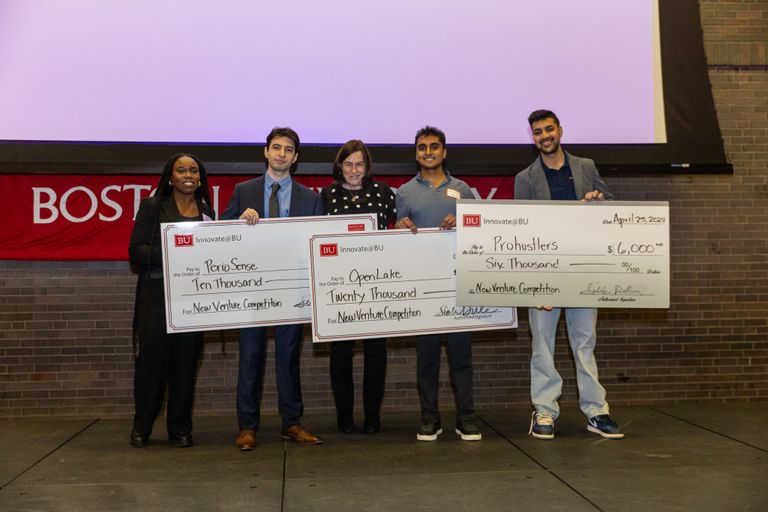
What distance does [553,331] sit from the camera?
483 cm

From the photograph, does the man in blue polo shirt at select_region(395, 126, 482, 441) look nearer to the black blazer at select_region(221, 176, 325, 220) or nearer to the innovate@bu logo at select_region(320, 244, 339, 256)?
the innovate@bu logo at select_region(320, 244, 339, 256)

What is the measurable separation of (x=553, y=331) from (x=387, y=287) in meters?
1.03

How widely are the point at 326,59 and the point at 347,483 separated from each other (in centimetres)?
319

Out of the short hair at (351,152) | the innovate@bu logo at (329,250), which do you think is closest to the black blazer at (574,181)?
the short hair at (351,152)

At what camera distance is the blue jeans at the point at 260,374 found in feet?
15.1

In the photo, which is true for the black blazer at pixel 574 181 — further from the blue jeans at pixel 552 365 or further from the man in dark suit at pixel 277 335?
the man in dark suit at pixel 277 335

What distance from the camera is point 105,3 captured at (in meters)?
5.65

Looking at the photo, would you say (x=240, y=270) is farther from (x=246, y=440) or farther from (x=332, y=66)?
(x=332, y=66)

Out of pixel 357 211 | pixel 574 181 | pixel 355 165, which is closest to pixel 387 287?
pixel 357 211

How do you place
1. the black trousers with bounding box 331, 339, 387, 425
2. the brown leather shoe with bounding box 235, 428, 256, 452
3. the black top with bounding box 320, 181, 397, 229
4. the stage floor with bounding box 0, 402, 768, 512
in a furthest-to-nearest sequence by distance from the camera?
the black trousers with bounding box 331, 339, 387, 425 → the black top with bounding box 320, 181, 397, 229 → the brown leather shoe with bounding box 235, 428, 256, 452 → the stage floor with bounding box 0, 402, 768, 512

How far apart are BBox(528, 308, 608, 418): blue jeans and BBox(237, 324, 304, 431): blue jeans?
4.59ft

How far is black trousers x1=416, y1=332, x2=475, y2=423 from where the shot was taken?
4746mm

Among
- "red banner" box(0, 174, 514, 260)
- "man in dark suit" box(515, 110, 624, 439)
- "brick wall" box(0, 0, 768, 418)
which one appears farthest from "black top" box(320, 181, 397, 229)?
"red banner" box(0, 174, 514, 260)

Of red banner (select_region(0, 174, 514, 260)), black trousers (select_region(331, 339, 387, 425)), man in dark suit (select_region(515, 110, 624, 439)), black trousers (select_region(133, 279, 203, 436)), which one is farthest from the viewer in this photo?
red banner (select_region(0, 174, 514, 260))
